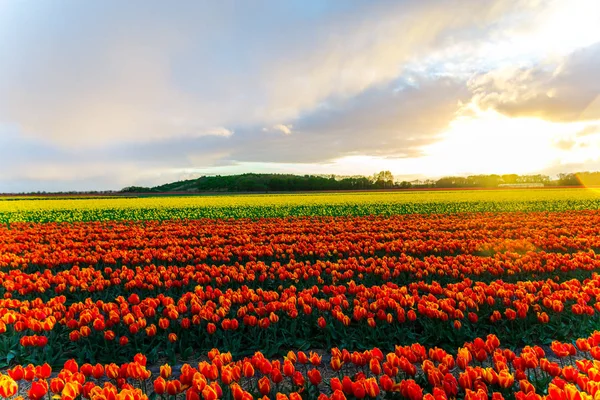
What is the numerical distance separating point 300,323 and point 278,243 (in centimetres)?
838

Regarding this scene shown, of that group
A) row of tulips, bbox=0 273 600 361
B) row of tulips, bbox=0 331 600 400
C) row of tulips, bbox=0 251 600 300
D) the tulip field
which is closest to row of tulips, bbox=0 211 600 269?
the tulip field

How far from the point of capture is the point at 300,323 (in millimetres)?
6605

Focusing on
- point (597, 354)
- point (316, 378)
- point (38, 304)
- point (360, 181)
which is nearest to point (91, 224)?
point (38, 304)

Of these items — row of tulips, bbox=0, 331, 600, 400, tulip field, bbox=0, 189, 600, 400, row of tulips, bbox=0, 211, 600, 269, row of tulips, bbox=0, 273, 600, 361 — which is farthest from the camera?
row of tulips, bbox=0, 211, 600, 269

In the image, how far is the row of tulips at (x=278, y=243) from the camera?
12.0 m

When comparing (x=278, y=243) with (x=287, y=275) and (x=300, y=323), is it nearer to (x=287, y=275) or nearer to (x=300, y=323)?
(x=287, y=275)

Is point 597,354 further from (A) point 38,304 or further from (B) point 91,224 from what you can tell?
(B) point 91,224

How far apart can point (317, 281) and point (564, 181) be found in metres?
93.9

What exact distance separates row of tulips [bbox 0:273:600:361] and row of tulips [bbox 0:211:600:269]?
15.8 ft

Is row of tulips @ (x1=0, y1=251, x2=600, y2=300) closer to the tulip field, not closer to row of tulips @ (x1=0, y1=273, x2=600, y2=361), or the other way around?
the tulip field

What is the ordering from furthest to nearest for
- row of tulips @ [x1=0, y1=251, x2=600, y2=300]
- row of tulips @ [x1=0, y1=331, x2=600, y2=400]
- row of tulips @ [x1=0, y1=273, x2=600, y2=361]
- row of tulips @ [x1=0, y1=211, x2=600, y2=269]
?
1. row of tulips @ [x1=0, y1=211, x2=600, y2=269]
2. row of tulips @ [x1=0, y1=251, x2=600, y2=300]
3. row of tulips @ [x1=0, y1=273, x2=600, y2=361]
4. row of tulips @ [x1=0, y1=331, x2=600, y2=400]

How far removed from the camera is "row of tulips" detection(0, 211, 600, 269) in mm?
12008

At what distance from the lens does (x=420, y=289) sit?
8.49 m

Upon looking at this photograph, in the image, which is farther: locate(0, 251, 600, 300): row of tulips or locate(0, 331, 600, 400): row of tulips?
locate(0, 251, 600, 300): row of tulips
